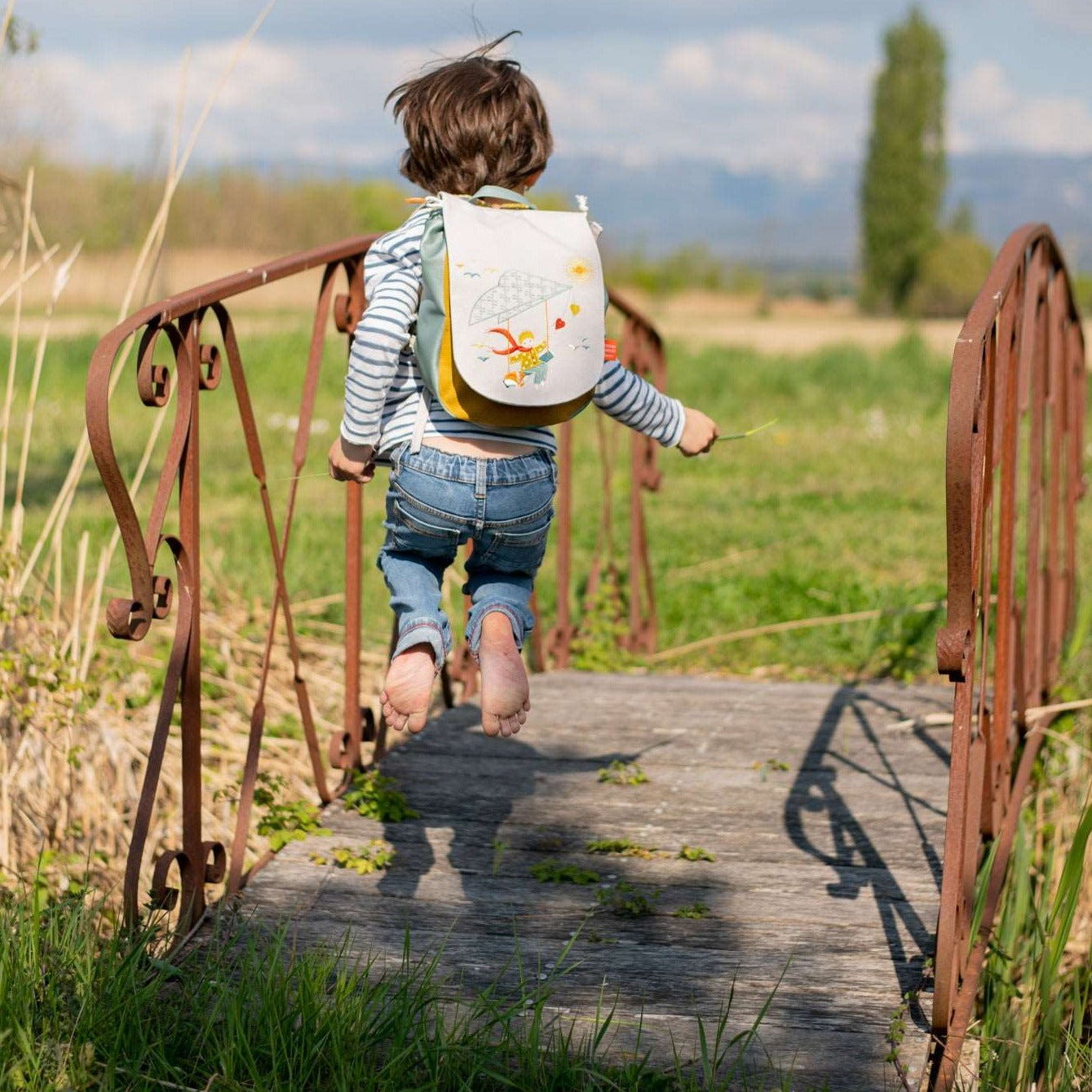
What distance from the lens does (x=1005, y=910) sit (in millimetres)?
3215

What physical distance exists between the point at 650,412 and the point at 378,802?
41.9 inches

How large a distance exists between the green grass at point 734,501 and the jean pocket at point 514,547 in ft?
2.17

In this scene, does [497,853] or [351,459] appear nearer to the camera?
[351,459]

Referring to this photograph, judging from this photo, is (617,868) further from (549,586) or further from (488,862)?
(549,586)

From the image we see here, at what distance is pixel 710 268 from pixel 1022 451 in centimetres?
4534

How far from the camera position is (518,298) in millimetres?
2268

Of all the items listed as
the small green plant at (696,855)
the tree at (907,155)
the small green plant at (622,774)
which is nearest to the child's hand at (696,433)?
the small green plant at (696,855)

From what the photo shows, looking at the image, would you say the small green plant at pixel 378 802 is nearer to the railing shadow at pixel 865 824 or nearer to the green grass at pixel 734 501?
the green grass at pixel 734 501

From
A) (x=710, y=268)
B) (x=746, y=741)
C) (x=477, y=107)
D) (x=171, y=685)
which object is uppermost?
(x=710, y=268)

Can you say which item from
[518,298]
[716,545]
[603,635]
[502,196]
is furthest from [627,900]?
[716,545]

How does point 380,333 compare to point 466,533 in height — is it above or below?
above

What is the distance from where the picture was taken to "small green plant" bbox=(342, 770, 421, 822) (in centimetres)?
303

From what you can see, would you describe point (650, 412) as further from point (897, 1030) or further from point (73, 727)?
point (73, 727)

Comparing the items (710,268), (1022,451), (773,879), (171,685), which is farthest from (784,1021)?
(710,268)
